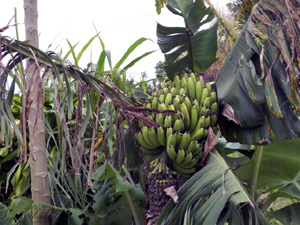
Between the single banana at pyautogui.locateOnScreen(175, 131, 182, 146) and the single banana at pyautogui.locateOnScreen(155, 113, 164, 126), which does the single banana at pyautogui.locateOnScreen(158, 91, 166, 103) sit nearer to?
the single banana at pyautogui.locateOnScreen(155, 113, 164, 126)

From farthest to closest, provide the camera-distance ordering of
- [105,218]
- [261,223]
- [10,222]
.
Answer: [105,218], [10,222], [261,223]

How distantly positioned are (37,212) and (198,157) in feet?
3.05

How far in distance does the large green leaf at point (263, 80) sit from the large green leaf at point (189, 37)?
0.18 meters

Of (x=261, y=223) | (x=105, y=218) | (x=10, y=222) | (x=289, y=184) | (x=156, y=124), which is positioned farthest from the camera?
(x=105, y=218)

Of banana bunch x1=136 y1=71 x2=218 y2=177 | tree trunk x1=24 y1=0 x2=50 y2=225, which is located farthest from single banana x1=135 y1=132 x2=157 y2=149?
tree trunk x1=24 y1=0 x2=50 y2=225

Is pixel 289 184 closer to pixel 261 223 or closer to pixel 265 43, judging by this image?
pixel 261 223

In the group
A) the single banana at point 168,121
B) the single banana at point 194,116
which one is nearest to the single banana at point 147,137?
the single banana at point 168,121

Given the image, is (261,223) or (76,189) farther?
(76,189)

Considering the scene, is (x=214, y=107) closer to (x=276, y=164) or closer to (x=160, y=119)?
(x=160, y=119)

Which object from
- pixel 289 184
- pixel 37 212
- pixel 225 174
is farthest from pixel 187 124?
pixel 37 212

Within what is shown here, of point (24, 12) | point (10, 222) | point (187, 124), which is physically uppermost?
point (24, 12)

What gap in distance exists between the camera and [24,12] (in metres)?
1.98

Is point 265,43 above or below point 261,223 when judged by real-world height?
above

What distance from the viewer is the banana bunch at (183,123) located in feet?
6.06
